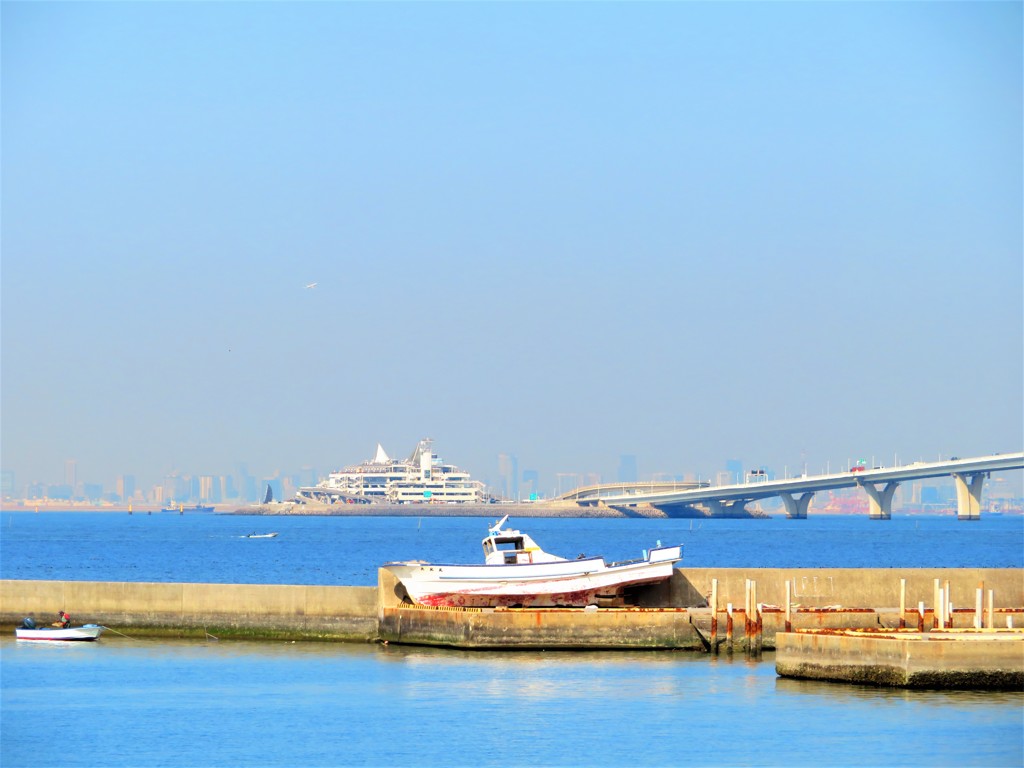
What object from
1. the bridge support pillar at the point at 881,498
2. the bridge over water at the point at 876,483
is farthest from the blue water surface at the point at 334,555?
the bridge support pillar at the point at 881,498

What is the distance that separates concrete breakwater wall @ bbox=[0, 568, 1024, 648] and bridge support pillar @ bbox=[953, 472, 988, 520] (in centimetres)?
12332

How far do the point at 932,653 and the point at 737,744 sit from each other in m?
5.25

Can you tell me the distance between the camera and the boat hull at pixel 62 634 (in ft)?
118

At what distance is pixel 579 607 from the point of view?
37031 millimetres

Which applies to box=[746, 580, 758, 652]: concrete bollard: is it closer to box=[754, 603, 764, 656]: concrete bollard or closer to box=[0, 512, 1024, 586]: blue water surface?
box=[754, 603, 764, 656]: concrete bollard

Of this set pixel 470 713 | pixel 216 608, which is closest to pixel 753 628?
pixel 470 713

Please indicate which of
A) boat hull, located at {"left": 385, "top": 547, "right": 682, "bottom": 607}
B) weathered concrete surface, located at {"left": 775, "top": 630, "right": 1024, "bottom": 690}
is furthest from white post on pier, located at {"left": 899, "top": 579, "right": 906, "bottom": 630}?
boat hull, located at {"left": 385, "top": 547, "right": 682, "bottom": 607}

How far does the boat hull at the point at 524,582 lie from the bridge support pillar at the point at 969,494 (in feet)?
408

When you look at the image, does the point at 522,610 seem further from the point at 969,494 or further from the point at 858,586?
the point at 969,494

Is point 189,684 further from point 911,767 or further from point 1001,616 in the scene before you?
point 1001,616

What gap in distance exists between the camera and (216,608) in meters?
36.0

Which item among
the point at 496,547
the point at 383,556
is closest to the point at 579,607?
the point at 496,547

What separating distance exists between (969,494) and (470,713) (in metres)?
149

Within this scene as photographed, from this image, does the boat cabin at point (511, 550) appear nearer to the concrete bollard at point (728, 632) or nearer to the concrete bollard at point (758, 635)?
the concrete bollard at point (728, 632)
